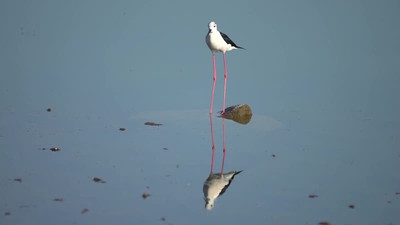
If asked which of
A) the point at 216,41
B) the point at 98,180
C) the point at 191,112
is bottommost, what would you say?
the point at 98,180

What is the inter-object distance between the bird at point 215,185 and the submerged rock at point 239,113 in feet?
6.54

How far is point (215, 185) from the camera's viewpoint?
523 cm

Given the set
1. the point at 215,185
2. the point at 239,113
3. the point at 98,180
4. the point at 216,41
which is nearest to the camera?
the point at 98,180

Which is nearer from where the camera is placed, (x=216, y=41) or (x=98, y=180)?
(x=98, y=180)

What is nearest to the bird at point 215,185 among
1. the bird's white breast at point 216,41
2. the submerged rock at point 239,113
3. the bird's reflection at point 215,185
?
the bird's reflection at point 215,185

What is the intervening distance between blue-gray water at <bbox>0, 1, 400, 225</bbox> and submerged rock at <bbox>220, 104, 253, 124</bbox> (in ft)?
0.54

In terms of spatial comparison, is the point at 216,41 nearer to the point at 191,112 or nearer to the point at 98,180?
the point at 191,112

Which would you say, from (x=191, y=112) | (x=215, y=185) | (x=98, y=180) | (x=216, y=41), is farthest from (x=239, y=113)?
(x=98, y=180)

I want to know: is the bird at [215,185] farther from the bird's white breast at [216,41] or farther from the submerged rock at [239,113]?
the bird's white breast at [216,41]

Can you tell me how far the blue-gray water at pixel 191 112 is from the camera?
4.88 metres

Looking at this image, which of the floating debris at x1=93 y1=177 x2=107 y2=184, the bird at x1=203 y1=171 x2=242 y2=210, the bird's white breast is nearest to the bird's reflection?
the bird at x1=203 y1=171 x2=242 y2=210

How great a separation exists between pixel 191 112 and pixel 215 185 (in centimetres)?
252

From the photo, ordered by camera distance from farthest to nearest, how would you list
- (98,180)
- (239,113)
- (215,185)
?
(239,113)
(215,185)
(98,180)

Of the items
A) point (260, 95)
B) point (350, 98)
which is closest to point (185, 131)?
point (260, 95)
